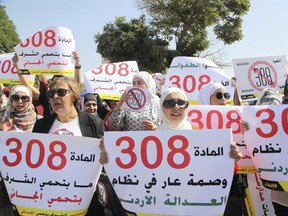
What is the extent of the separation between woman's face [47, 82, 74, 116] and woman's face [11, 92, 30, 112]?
0.79m

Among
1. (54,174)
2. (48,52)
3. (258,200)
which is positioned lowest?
(258,200)

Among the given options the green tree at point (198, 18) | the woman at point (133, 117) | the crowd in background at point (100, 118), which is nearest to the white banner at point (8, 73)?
the crowd in background at point (100, 118)

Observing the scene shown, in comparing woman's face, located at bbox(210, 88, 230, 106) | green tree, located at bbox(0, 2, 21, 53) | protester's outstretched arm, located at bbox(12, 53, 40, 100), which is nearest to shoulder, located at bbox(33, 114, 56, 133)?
woman's face, located at bbox(210, 88, 230, 106)

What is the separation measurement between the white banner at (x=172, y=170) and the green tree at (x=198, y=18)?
30.2m

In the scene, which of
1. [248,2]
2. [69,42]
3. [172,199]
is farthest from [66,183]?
[248,2]

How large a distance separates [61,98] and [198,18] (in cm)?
3234

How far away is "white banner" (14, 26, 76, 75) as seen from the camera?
5.41m

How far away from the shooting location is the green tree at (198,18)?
3353 cm

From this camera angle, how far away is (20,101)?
3928 millimetres

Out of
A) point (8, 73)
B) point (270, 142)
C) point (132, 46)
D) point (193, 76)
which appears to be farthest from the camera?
point (132, 46)

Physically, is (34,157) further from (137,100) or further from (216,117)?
(216,117)

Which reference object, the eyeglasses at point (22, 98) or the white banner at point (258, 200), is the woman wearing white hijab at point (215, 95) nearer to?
the white banner at point (258, 200)

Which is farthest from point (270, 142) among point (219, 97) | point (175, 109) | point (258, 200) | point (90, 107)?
point (90, 107)

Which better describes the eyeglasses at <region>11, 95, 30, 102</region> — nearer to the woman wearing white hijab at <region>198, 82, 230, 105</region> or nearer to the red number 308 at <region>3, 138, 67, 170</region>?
the red number 308 at <region>3, 138, 67, 170</region>
